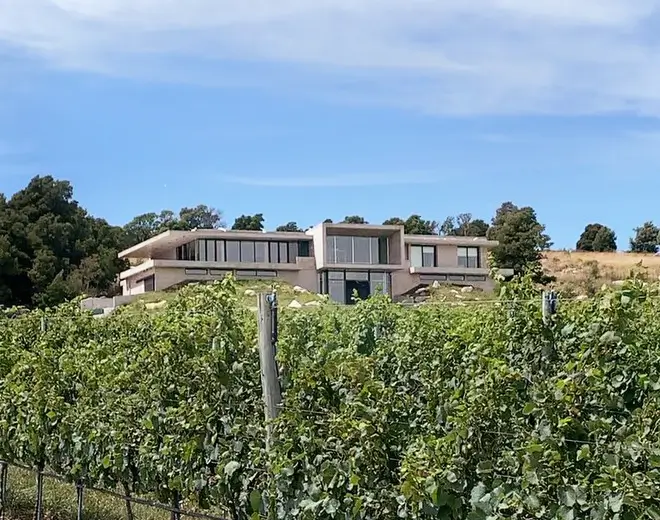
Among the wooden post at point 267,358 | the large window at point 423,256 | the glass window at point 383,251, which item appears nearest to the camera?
the wooden post at point 267,358

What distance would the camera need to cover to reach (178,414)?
17.5ft

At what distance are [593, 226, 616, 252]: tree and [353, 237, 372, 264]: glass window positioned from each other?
105 feet

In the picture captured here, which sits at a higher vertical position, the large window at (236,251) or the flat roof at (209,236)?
the flat roof at (209,236)

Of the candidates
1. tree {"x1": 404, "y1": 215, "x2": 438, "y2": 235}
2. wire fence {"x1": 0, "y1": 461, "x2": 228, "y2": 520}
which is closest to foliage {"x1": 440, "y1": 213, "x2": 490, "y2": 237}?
tree {"x1": 404, "y1": 215, "x2": 438, "y2": 235}

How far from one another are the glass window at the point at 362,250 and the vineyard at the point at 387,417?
140ft

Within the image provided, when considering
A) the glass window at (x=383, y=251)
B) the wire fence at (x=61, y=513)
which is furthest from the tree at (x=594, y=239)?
the wire fence at (x=61, y=513)

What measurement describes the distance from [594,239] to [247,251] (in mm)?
38928

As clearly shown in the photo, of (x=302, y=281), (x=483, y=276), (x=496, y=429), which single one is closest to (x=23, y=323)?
(x=496, y=429)

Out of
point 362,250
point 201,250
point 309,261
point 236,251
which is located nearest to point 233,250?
point 236,251

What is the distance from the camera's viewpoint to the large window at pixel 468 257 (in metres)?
52.8

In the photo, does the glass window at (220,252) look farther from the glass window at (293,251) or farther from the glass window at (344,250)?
the glass window at (344,250)

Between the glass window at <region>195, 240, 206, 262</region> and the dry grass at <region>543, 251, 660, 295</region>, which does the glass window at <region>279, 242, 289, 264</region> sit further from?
the dry grass at <region>543, 251, 660, 295</region>

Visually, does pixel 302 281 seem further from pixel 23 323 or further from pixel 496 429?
pixel 496 429

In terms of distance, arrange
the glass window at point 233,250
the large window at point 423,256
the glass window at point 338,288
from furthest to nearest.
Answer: the large window at point 423,256 < the glass window at point 233,250 < the glass window at point 338,288
